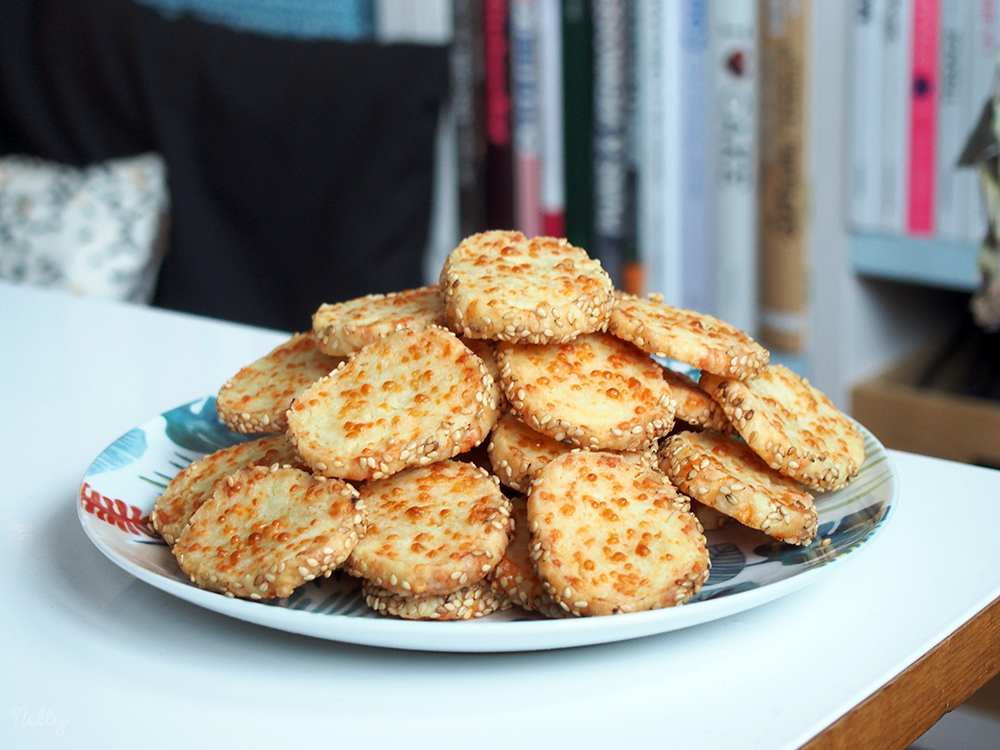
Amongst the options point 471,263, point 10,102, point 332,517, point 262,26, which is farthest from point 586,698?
point 262,26

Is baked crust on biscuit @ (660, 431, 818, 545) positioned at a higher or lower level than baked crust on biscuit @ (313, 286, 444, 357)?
lower

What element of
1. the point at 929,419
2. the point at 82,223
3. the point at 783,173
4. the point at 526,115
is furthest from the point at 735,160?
the point at 82,223

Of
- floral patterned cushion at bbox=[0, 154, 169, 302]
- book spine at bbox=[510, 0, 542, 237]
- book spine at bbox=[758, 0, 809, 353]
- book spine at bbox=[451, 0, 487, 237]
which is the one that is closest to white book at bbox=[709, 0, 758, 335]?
book spine at bbox=[758, 0, 809, 353]

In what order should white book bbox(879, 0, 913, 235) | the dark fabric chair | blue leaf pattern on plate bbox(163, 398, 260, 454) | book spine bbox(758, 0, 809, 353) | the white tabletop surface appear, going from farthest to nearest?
the dark fabric chair → book spine bbox(758, 0, 809, 353) → white book bbox(879, 0, 913, 235) → blue leaf pattern on plate bbox(163, 398, 260, 454) → the white tabletop surface

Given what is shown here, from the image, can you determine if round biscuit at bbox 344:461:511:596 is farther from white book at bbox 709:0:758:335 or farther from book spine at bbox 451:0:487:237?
book spine at bbox 451:0:487:237

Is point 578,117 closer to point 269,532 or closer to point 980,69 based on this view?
point 980,69

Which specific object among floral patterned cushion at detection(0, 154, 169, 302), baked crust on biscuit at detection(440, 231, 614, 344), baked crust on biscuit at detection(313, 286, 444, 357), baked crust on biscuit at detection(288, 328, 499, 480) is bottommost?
floral patterned cushion at detection(0, 154, 169, 302)
